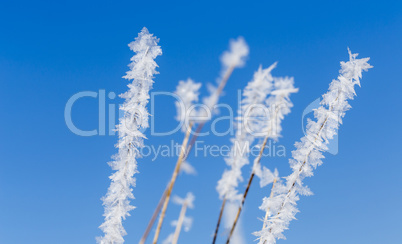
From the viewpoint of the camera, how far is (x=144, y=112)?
185 inches

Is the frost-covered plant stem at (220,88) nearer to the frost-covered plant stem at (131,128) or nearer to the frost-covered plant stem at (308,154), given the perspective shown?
the frost-covered plant stem at (308,154)

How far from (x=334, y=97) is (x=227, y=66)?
6.79 ft

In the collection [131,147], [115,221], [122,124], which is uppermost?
[122,124]

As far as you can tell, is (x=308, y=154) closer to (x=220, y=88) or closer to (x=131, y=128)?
(x=220, y=88)

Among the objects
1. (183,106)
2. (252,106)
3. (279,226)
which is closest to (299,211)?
(279,226)

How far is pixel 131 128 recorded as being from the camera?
4.71 meters

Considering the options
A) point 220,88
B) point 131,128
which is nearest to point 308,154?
point 220,88

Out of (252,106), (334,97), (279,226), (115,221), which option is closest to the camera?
(252,106)

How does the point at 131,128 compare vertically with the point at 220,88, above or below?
above

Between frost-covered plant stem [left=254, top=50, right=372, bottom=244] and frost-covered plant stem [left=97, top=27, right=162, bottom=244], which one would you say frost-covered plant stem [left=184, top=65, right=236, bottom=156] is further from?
frost-covered plant stem [left=97, top=27, right=162, bottom=244]

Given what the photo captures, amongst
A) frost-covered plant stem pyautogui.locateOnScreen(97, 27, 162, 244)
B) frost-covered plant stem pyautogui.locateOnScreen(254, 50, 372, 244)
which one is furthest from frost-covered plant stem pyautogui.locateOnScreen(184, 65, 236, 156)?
frost-covered plant stem pyautogui.locateOnScreen(97, 27, 162, 244)

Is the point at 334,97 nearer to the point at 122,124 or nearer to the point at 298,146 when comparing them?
the point at 298,146

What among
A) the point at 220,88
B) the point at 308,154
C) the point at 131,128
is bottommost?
the point at 220,88

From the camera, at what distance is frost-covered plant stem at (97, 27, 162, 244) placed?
4.09 m
